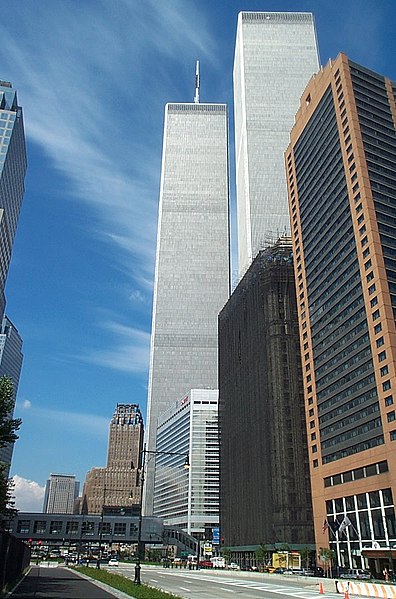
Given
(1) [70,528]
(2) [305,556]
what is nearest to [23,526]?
(1) [70,528]

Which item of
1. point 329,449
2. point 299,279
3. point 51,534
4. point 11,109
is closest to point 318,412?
point 329,449

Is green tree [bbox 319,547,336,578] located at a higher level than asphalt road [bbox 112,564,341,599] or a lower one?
higher

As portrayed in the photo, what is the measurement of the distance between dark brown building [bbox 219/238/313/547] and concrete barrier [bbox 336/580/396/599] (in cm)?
7257

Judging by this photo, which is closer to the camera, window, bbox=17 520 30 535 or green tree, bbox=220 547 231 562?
green tree, bbox=220 547 231 562

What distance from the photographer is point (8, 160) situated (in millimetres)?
170375

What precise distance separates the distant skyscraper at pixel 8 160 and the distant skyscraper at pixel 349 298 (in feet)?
331

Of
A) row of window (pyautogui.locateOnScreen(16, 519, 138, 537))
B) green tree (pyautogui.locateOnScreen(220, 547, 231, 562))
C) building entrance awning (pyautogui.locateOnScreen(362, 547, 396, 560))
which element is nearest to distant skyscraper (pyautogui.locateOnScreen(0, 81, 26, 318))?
row of window (pyautogui.locateOnScreen(16, 519, 138, 537))

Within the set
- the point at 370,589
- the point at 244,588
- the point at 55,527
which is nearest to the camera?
the point at 370,589

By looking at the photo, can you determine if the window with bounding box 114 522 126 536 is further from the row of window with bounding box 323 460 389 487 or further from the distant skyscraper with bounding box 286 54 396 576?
the row of window with bounding box 323 460 389 487

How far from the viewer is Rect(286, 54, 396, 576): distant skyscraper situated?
81.7 meters

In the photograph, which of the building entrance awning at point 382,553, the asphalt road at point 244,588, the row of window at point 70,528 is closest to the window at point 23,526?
the row of window at point 70,528

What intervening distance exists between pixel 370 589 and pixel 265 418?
276ft

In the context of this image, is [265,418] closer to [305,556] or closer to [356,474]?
[305,556]

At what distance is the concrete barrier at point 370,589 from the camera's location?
32.0 metres
